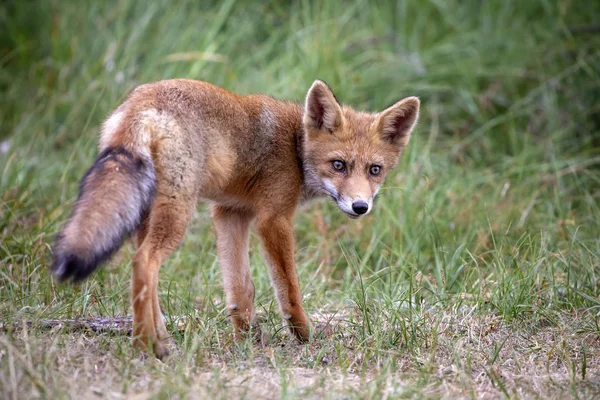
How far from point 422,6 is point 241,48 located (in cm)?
239

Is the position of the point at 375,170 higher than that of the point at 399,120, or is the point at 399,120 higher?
the point at 399,120

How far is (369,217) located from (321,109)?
168cm

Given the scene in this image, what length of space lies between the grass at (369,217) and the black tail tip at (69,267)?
0.42m

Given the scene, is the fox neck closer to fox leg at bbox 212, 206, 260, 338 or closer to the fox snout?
the fox snout

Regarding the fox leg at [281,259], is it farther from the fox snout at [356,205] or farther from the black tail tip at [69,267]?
the black tail tip at [69,267]

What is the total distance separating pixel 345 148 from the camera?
4938 millimetres

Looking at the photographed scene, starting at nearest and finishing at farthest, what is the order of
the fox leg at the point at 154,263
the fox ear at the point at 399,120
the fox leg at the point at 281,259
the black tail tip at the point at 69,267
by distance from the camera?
the black tail tip at the point at 69,267, the fox leg at the point at 154,263, the fox leg at the point at 281,259, the fox ear at the point at 399,120

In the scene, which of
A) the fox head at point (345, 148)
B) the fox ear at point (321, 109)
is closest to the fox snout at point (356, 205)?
the fox head at point (345, 148)

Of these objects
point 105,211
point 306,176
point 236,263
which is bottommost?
point 236,263

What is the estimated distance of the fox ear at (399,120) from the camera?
16.9 ft

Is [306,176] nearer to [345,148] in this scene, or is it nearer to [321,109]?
[345,148]

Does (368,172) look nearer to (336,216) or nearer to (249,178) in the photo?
(249,178)

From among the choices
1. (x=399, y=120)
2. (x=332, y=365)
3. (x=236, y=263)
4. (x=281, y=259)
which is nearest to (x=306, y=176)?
(x=281, y=259)

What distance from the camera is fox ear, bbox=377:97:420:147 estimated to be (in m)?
5.14
